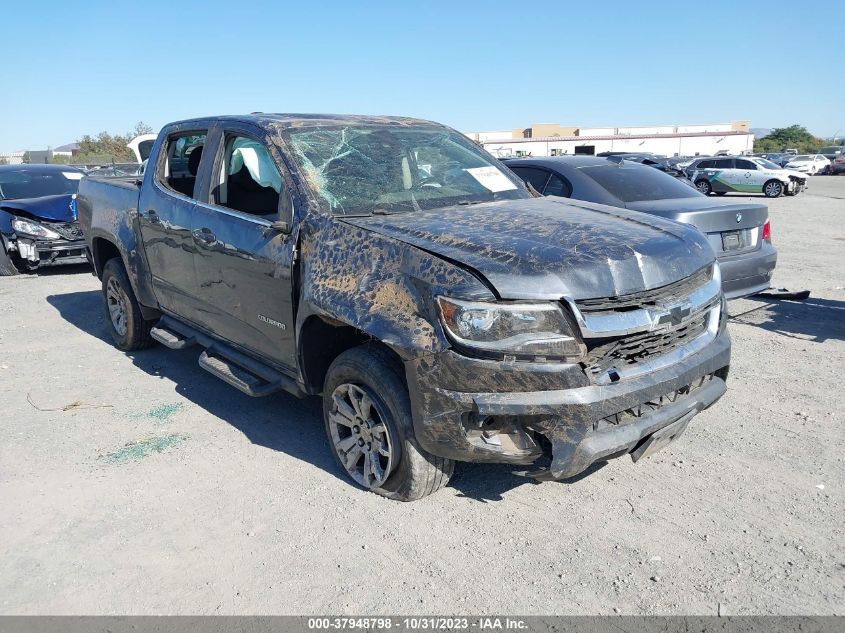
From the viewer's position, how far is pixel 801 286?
8.38 metres

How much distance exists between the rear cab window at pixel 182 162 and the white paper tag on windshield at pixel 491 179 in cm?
194

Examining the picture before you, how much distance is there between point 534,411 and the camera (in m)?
2.87

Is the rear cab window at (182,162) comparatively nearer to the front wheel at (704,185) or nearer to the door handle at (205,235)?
A: the door handle at (205,235)

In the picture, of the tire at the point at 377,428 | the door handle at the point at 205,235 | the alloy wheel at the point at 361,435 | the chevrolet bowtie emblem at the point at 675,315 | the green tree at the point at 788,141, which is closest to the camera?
the chevrolet bowtie emblem at the point at 675,315

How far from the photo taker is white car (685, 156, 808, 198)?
83.3 ft

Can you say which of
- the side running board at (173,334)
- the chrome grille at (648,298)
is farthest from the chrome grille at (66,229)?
the chrome grille at (648,298)

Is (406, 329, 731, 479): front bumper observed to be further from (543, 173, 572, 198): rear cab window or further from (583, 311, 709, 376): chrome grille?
(543, 173, 572, 198): rear cab window

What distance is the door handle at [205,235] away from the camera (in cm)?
439

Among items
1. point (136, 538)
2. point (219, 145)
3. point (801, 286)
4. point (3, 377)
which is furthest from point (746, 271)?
point (3, 377)

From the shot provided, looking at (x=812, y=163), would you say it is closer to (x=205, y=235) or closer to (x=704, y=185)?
(x=704, y=185)

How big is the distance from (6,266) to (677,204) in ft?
31.8

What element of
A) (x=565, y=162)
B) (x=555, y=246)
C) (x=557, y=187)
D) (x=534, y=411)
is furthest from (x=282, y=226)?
(x=565, y=162)

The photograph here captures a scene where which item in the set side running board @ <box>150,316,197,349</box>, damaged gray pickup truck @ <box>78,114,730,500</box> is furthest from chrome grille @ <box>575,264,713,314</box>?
side running board @ <box>150,316,197,349</box>

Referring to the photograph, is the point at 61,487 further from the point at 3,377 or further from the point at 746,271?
the point at 746,271
